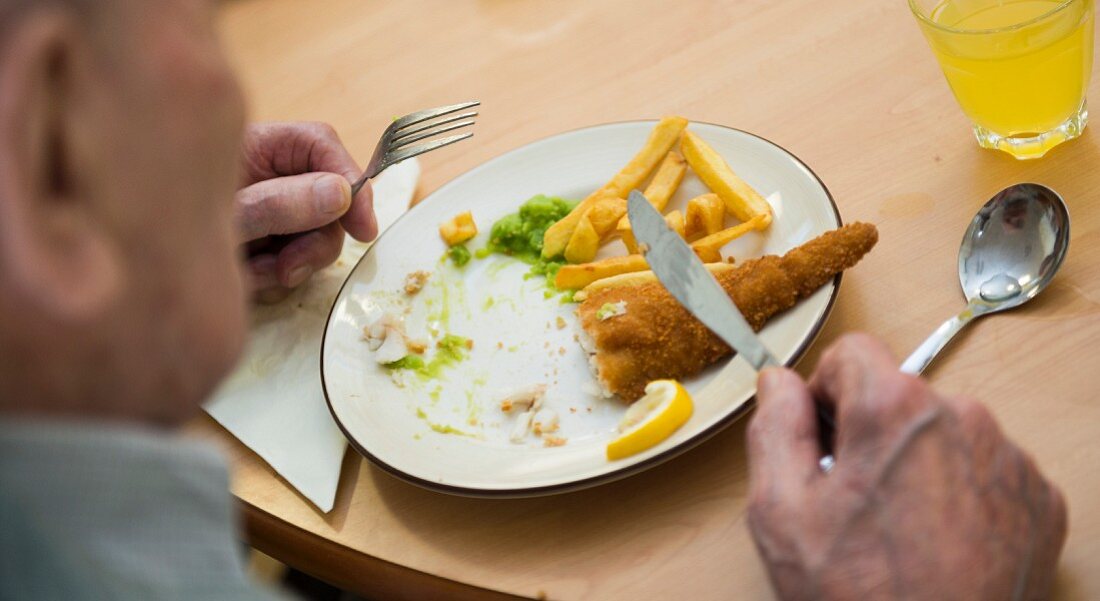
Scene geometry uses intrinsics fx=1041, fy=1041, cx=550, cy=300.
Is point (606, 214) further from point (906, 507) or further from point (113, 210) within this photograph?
point (113, 210)

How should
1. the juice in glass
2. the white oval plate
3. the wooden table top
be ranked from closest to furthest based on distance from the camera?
the wooden table top
the white oval plate
the juice in glass

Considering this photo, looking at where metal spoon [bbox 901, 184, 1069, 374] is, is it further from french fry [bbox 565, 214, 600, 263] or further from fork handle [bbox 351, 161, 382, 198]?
fork handle [bbox 351, 161, 382, 198]

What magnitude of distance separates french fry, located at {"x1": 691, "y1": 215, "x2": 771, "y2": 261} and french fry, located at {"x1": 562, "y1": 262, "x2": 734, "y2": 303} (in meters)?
0.02

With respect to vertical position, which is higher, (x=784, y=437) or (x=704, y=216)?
(x=784, y=437)

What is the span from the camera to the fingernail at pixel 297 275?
1722 millimetres

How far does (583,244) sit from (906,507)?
0.80m

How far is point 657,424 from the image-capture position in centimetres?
125

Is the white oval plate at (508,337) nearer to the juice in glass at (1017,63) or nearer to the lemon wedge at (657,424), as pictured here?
the lemon wedge at (657,424)

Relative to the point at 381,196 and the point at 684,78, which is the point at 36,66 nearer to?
the point at 381,196

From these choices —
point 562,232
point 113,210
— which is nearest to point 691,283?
point 562,232

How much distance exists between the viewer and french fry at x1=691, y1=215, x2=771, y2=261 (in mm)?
1535

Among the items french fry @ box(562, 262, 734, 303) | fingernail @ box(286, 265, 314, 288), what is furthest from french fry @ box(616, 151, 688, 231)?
fingernail @ box(286, 265, 314, 288)

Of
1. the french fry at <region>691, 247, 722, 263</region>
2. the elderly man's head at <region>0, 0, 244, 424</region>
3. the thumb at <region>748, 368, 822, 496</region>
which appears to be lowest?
the french fry at <region>691, 247, 722, 263</region>

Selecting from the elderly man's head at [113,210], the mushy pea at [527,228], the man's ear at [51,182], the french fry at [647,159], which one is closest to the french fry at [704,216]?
the french fry at [647,159]
